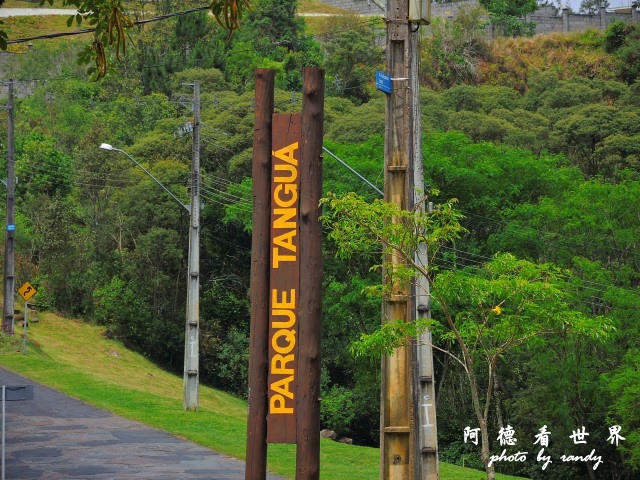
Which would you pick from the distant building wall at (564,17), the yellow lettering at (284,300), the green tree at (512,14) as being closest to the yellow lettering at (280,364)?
the yellow lettering at (284,300)

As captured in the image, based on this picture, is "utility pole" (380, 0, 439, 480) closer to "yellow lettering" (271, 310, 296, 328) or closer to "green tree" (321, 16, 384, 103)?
"yellow lettering" (271, 310, 296, 328)

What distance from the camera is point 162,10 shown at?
86062mm

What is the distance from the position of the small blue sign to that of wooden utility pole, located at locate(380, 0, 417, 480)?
4.9 inches

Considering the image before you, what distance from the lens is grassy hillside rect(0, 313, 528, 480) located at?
26.3m

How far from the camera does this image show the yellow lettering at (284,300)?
1127 cm

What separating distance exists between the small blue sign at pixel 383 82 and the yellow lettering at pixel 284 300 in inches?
174

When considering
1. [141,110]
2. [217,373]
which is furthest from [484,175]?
[141,110]

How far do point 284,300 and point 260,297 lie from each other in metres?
0.22

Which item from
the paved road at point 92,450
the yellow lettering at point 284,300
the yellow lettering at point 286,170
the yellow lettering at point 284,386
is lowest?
the paved road at point 92,450

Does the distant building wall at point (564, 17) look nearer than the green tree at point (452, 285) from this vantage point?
No

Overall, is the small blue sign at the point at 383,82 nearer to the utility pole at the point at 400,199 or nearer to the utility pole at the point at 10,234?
the utility pole at the point at 400,199

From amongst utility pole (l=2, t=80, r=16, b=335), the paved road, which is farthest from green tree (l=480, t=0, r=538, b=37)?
the paved road

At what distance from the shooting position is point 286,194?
11.4m

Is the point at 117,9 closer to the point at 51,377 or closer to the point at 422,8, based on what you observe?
the point at 422,8
